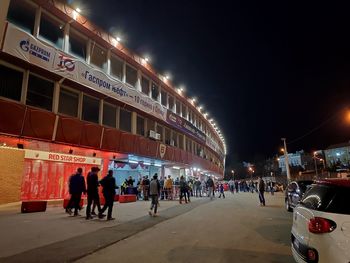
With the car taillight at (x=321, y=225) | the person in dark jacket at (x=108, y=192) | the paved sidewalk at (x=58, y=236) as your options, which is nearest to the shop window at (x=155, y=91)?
the person in dark jacket at (x=108, y=192)

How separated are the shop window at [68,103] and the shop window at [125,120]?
459 cm

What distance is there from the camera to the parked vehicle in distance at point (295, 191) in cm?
1353

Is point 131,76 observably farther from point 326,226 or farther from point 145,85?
point 326,226

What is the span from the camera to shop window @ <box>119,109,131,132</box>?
22545 millimetres

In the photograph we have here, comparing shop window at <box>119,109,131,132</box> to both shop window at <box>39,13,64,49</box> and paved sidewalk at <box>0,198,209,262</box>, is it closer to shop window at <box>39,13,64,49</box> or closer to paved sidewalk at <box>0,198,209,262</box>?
shop window at <box>39,13,64,49</box>

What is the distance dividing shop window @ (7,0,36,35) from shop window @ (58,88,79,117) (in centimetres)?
388

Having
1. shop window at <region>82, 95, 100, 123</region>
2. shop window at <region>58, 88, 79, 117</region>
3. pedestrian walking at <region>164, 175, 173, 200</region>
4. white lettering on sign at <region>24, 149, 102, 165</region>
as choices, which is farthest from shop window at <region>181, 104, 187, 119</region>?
shop window at <region>58, 88, 79, 117</region>

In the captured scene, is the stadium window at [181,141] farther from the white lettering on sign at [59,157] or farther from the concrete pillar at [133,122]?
the white lettering on sign at [59,157]

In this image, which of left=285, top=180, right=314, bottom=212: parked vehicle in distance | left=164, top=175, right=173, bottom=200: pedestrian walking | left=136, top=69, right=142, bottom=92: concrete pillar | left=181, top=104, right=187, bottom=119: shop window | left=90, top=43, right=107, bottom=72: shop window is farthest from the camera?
left=181, top=104, right=187, bottom=119: shop window

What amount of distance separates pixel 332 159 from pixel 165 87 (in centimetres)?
9535

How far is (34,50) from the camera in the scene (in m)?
14.9

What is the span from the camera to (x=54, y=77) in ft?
54.7

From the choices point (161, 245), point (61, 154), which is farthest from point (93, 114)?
point (161, 245)

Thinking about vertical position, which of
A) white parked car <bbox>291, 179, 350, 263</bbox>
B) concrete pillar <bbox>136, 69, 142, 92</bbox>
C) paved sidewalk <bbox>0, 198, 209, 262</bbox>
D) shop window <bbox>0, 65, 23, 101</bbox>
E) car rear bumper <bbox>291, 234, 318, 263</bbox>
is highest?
concrete pillar <bbox>136, 69, 142, 92</bbox>
